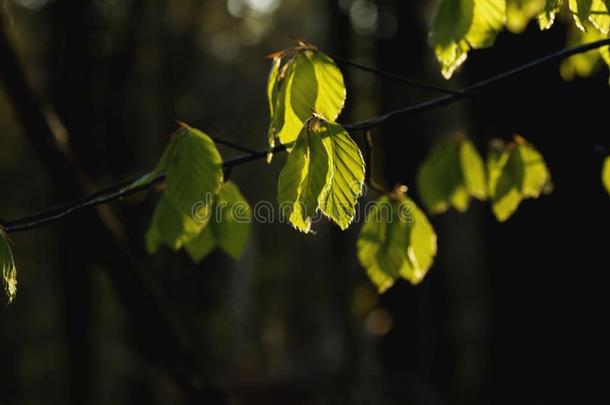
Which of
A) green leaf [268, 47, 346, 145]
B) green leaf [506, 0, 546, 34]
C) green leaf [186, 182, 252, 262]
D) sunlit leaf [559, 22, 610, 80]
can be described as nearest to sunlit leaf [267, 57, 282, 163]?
green leaf [268, 47, 346, 145]

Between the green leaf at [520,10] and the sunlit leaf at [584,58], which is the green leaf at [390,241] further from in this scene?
the green leaf at [520,10]

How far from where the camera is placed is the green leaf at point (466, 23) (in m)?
1.38

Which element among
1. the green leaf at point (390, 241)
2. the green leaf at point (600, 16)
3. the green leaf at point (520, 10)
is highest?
the green leaf at point (520, 10)

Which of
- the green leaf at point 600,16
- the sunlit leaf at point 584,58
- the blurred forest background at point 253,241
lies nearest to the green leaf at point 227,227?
the blurred forest background at point 253,241

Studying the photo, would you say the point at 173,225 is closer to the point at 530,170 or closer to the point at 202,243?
the point at 202,243

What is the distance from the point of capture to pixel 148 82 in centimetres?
1128

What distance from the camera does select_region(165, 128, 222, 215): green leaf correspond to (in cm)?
126

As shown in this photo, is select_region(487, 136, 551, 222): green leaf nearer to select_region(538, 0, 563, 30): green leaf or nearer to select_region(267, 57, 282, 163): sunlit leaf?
select_region(538, 0, 563, 30): green leaf

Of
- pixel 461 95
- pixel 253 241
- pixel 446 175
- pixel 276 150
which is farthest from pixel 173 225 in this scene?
pixel 253 241

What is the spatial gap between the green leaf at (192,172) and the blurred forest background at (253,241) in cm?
67

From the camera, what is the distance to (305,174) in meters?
1.12

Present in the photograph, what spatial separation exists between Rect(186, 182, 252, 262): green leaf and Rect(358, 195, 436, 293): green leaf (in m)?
0.27

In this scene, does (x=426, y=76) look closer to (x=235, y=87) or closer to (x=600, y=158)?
(x=600, y=158)

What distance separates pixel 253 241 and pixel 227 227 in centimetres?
2249
